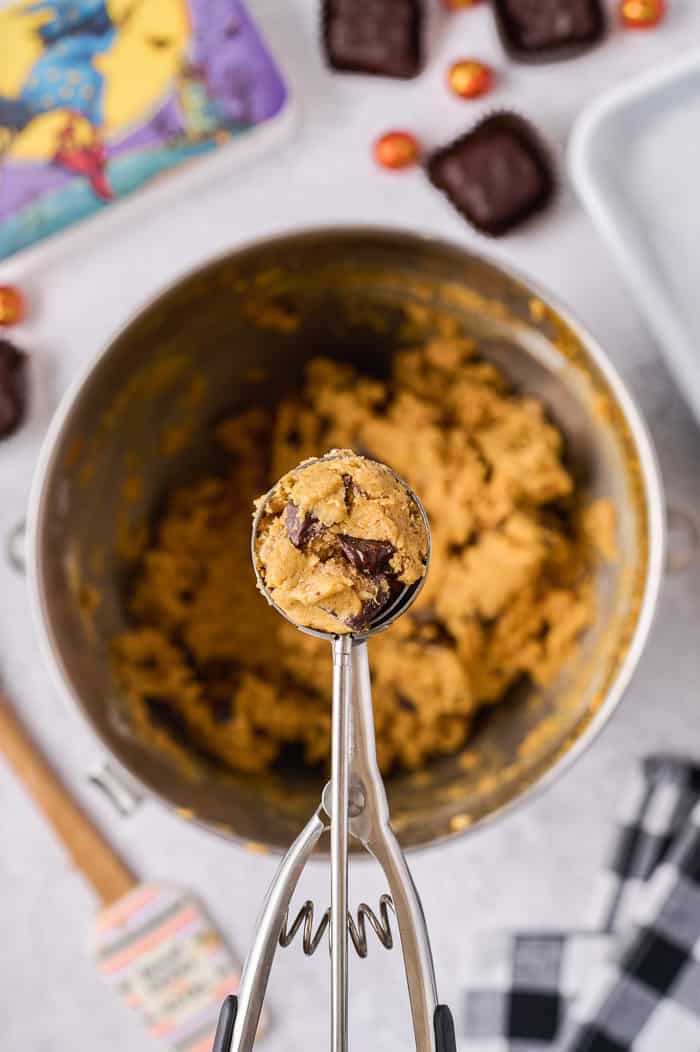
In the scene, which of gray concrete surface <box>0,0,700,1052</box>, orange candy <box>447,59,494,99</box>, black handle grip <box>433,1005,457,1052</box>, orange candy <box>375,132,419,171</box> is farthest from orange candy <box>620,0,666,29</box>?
→ black handle grip <box>433,1005,457,1052</box>

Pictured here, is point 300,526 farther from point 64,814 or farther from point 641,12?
point 641,12

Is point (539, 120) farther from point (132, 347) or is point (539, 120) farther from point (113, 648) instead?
point (113, 648)

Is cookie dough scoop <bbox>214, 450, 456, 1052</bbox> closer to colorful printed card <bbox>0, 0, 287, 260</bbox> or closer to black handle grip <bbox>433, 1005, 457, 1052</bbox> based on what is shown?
black handle grip <bbox>433, 1005, 457, 1052</bbox>

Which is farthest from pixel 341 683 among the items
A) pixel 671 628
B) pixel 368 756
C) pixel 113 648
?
pixel 671 628

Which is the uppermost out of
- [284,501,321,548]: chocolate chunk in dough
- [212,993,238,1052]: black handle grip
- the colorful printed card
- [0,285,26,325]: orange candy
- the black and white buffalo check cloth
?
the colorful printed card

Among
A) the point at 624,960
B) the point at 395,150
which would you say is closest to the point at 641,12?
the point at 395,150

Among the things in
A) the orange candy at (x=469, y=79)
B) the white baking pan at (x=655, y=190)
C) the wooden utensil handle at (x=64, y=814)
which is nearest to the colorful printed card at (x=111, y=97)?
the orange candy at (x=469, y=79)
